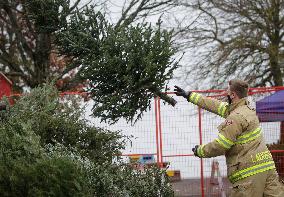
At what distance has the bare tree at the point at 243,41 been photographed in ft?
55.8

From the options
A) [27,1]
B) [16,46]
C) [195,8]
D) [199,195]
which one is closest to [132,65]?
[27,1]

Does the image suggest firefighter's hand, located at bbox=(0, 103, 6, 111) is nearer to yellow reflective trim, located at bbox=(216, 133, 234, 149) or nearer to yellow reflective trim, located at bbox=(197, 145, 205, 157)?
yellow reflective trim, located at bbox=(197, 145, 205, 157)

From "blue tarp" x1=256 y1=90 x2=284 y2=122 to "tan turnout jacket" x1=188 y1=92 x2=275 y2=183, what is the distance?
467 cm

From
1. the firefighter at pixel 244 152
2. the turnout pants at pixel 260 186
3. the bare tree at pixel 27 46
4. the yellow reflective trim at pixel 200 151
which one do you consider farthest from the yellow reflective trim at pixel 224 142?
the bare tree at pixel 27 46

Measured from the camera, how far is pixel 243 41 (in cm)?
1695

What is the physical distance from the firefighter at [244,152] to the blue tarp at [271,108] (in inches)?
184

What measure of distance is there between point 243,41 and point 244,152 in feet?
39.7

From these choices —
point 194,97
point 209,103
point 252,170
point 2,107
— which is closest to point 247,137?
point 252,170

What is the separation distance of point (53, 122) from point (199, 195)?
455 cm

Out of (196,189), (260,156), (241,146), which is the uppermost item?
(241,146)

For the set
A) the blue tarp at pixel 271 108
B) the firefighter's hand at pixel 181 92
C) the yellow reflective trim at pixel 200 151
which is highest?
the blue tarp at pixel 271 108

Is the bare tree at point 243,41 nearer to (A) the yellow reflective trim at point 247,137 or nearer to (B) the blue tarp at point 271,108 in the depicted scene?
(B) the blue tarp at point 271,108

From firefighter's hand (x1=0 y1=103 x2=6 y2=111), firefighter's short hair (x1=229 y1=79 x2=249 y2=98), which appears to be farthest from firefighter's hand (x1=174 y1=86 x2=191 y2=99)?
firefighter's hand (x1=0 y1=103 x2=6 y2=111)

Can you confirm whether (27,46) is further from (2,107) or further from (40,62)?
(2,107)
